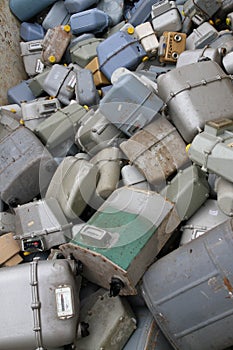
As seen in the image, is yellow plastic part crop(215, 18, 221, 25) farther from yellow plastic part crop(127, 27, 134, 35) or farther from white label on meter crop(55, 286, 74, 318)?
white label on meter crop(55, 286, 74, 318)

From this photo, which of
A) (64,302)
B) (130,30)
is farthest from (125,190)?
(130,30)

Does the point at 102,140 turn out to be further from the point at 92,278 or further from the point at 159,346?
the point at 159,346

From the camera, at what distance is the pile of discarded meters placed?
222 centimetres

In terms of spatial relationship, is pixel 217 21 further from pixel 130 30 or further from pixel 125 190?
pixel 125 190

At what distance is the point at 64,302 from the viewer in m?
2.21

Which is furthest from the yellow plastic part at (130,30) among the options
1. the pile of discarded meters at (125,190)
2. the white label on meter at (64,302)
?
the white label on meter at (64,302)

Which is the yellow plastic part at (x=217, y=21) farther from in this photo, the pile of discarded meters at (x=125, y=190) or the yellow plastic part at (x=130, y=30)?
the yellow plastic part at (x=130, y=30)

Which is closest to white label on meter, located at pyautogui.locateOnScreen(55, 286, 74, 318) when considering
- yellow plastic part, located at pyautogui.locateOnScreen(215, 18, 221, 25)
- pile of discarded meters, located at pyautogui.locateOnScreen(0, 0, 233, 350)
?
pile of discarded meters, located at pyautogui.locateOnScreen(0, 0, 233, 350)

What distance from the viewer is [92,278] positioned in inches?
98.1

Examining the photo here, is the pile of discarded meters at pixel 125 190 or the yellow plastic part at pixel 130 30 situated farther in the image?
the yellow plastic part at pixel 130 30

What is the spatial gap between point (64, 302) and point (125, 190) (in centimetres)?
78

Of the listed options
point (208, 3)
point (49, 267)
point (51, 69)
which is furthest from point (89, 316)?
point (208, 3)

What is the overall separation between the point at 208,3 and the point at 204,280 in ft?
8.56

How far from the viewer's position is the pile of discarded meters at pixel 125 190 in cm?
222
